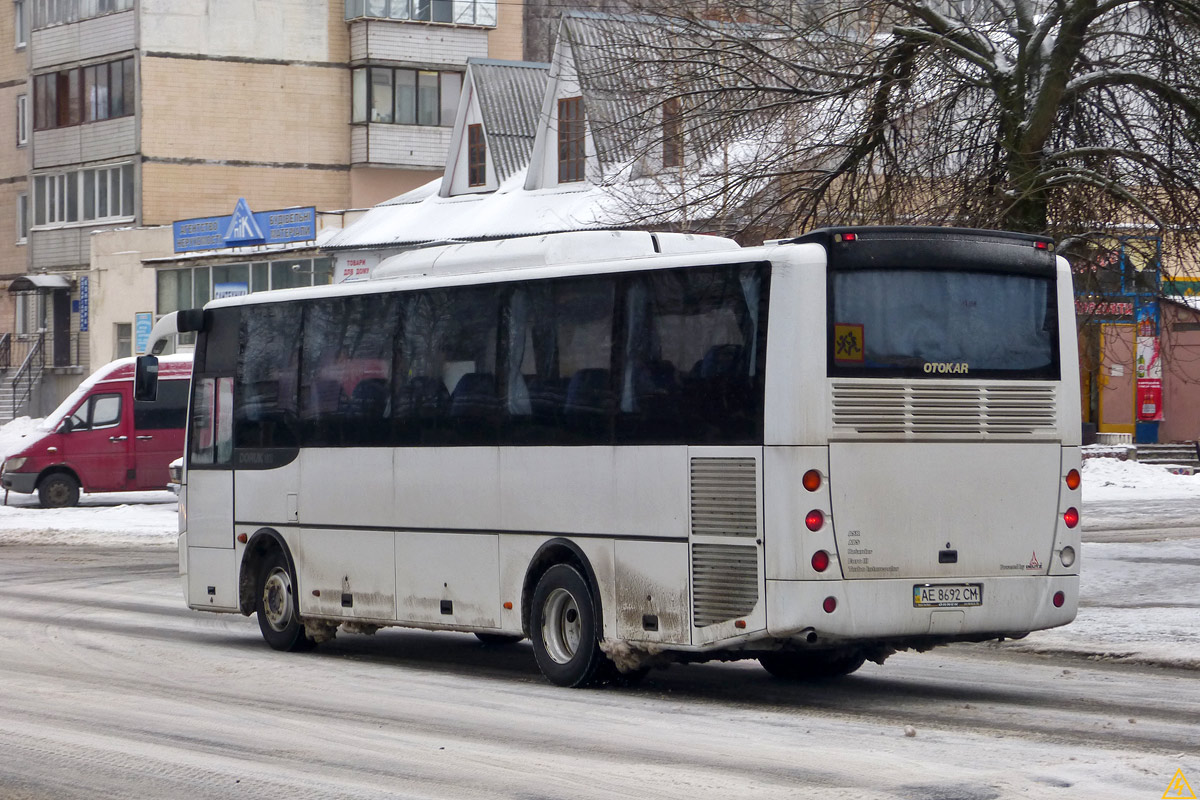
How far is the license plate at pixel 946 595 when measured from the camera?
1134 centimetres

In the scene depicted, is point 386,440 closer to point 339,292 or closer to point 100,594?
point 339,292

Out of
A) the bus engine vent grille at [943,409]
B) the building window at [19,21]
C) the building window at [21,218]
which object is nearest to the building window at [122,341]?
the building window at [21,218]

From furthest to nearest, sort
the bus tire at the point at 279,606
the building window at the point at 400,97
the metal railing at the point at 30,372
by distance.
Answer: the building window at the point at 400,97, the metal railing at the point at 30,372, the bus tire at the point at 279,606

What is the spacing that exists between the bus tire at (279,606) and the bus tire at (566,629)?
3.16m

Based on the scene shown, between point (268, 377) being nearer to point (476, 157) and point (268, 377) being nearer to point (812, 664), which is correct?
point (812, 664)

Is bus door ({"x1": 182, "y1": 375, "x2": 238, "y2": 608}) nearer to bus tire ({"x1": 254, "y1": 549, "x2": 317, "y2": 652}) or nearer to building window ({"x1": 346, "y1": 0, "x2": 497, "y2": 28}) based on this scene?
bus tire ({"x1": 254, "y1": 549, "x2": 317, "y2": 652})

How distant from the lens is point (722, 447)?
Answer: 37.6ft

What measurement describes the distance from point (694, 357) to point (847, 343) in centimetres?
100

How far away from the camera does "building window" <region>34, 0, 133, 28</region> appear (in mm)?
63469

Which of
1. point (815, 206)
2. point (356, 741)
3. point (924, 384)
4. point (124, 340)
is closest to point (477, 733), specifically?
point (356, 741)

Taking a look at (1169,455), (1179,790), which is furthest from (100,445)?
(1179,790)

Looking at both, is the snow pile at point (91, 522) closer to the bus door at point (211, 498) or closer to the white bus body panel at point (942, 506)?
the bus door at point (211, 498)

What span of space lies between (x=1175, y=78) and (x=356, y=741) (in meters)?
11.9

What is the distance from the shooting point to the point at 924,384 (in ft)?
37.7
